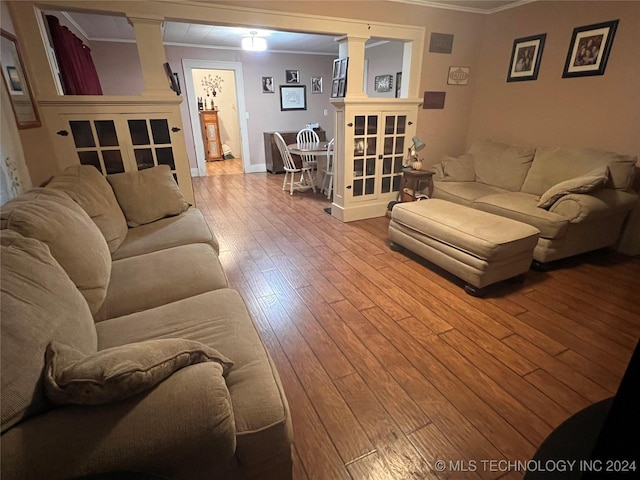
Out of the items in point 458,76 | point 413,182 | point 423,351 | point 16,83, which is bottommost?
point 423,351

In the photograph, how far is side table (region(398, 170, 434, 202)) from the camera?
143 inches

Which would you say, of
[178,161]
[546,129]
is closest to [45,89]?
[178,161]

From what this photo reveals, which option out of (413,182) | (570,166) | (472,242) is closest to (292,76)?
(413,182)

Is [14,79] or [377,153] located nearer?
[14,79]

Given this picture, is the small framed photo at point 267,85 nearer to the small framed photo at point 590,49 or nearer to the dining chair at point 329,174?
the dining chair at point 329,174

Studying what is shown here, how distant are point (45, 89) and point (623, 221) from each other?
4962 mm

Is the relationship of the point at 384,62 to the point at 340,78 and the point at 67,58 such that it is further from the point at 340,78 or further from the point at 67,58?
the point at 67,58

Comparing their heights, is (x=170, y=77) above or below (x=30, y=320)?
above

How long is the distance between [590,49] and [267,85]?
5.29 meters

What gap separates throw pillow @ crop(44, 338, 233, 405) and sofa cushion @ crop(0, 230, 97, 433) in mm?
36

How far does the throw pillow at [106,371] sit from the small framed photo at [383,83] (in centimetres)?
598

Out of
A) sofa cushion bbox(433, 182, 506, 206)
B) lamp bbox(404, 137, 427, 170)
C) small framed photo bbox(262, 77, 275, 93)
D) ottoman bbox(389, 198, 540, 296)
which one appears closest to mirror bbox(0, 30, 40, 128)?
ottoman bbox(389, 198, 540, 296)

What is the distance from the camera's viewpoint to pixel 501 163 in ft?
11.4

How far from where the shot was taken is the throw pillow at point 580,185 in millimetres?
2482
